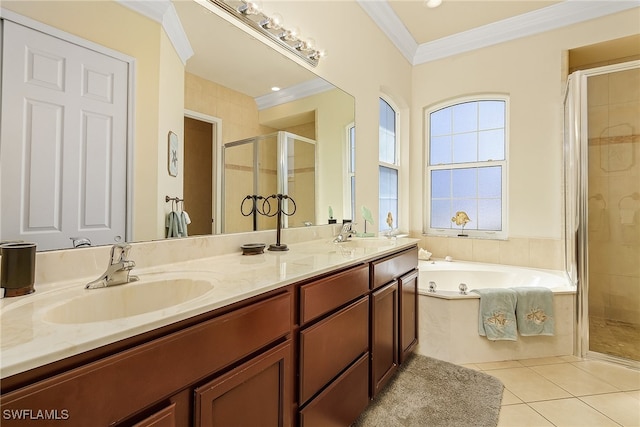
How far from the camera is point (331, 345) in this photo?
1.23m

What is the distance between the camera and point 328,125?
2.21m

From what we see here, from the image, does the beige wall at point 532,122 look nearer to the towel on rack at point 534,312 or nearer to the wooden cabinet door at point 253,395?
the towel on rack at point 534,312

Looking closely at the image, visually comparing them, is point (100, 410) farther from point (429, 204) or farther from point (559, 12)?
point (559, 12)

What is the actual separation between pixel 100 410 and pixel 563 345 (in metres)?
2.90

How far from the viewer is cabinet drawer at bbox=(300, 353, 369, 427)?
1.13 m

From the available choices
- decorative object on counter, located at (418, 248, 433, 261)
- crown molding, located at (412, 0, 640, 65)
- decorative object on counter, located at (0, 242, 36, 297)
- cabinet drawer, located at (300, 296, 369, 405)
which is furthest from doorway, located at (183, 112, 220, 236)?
crown molding, located at (412, 0, 640, 65)

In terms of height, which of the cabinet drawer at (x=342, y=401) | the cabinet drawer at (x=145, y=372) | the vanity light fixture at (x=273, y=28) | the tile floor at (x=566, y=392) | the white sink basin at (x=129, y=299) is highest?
the vanity light fixture at (x=273, y=28)

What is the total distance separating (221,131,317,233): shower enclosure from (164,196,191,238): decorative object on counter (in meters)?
0.20

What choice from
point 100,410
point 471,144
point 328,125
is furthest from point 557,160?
point 100,410

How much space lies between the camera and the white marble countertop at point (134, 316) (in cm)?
50

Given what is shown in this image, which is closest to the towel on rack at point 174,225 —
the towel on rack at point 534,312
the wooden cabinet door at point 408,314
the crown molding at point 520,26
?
the wooden cabinet door at point 408,314

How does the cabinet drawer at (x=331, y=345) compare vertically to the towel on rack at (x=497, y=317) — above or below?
above

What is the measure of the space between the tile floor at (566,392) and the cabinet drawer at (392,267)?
0.90 m

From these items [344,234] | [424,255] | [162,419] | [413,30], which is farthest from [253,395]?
[413,30]
